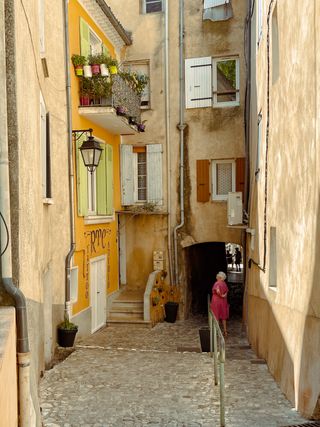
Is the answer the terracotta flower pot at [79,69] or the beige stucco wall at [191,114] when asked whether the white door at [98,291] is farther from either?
the terracotta flower pot at [79,69]

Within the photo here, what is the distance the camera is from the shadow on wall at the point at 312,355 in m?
5.30

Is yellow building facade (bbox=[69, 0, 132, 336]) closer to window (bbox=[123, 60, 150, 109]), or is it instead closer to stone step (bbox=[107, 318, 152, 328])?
stone step (bbox=[107, 318, 152, 328])

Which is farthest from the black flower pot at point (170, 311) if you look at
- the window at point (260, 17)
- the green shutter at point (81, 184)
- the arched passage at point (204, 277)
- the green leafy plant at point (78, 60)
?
the window at point (260, 17)

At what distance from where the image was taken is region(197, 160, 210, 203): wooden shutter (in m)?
14.6

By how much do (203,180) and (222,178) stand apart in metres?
0.65

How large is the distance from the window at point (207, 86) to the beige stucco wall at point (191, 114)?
198 mm

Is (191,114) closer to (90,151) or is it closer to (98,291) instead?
(90,151)

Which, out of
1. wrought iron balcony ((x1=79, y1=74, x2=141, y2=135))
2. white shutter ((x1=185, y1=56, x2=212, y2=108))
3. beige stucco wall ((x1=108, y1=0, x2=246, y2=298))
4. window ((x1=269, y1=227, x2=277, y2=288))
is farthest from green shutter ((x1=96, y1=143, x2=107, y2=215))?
window ((x1=269, y1=227, x2=277, y2=288))

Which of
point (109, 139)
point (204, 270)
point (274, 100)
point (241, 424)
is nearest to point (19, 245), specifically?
point (241, 424)

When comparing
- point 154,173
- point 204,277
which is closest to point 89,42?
point 154,173

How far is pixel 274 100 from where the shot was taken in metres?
8.62

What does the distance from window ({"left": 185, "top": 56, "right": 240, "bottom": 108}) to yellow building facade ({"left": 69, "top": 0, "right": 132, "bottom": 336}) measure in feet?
7.41

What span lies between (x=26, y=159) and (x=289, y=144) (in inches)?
163

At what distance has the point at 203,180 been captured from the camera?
14.7m
